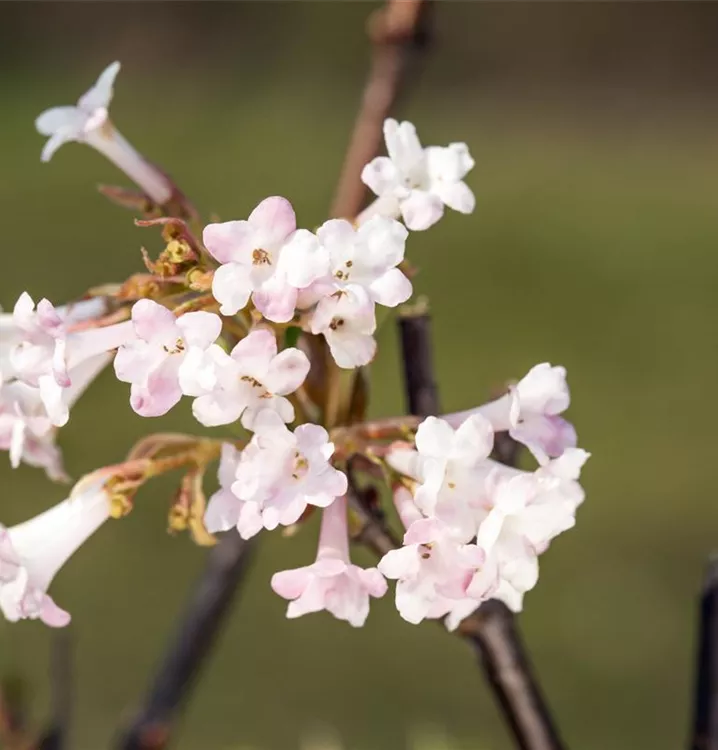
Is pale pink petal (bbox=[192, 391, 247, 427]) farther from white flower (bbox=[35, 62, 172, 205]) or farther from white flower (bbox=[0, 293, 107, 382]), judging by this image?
white flower (bbox=[35, 62, 172, 205])

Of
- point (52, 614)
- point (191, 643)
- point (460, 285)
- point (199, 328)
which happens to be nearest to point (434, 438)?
point (199, 328)

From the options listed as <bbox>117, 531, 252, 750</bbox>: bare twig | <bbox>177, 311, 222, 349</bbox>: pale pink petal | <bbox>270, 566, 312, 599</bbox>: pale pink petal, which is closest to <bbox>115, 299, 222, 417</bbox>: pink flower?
<bbox>177, 311, 222, 349</bbox>: pale pink petal

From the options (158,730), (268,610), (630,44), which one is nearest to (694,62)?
(630,44)

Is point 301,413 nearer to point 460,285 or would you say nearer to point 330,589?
point 330,589

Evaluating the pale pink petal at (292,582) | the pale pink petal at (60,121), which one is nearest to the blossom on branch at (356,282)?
the pale pink petal at (292,582)

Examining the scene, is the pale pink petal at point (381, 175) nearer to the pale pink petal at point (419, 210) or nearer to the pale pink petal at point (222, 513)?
the pale pink petal at point (419, 210)

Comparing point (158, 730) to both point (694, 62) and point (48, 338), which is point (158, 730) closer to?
point (48, 338)
